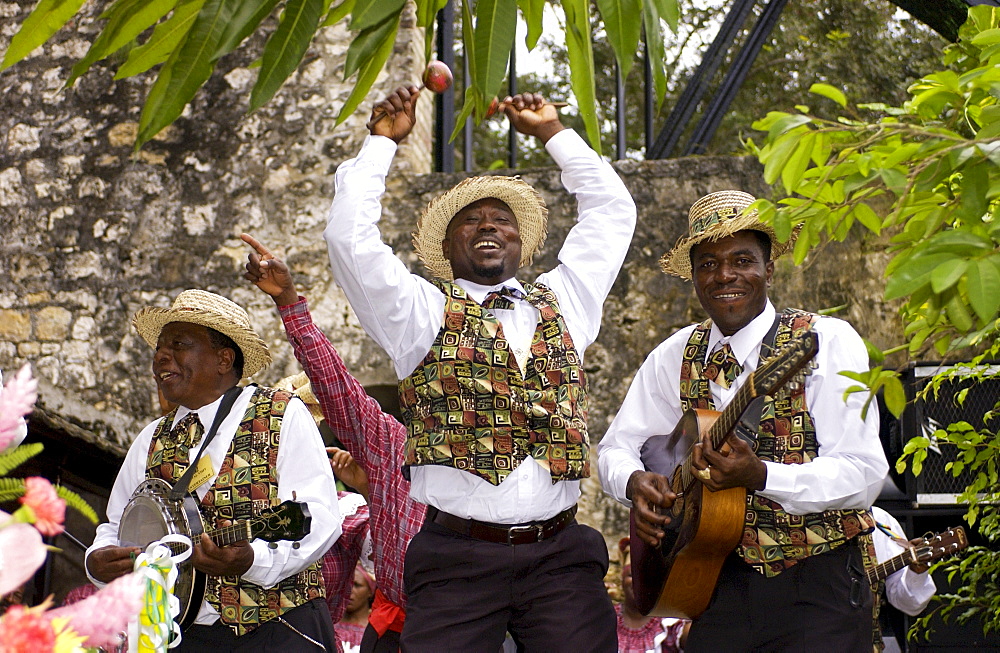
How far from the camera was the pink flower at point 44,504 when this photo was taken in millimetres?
926

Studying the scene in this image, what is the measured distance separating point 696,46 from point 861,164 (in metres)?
9.25

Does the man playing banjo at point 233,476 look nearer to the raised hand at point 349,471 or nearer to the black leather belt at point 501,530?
the black leather belt at point 501,530

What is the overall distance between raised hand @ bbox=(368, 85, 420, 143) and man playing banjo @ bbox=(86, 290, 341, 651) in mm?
928

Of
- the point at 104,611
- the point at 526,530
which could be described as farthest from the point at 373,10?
the point at 526,530

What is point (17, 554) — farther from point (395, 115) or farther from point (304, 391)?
point (304, 391)

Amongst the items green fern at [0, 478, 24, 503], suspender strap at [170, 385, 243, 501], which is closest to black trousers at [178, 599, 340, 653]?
suspender strap at [170, 385, 243, 501]

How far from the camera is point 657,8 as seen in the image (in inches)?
54.2

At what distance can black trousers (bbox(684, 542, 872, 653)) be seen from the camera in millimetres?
2713

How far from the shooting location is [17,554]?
944 millimetres

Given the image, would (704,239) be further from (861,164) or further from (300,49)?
(300,49)

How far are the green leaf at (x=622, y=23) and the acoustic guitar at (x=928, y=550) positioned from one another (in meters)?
3.08

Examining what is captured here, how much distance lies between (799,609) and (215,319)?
6.59ft

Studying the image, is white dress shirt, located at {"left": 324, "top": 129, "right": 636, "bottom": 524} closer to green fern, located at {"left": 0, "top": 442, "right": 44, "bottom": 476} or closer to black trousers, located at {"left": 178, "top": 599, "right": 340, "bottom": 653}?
black trousers, located at {"left": 178, "top": 599, "right": 340, "bottom": 653}

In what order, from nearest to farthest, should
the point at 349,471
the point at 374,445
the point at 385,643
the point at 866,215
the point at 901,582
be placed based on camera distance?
the point at 866,215 < the point at 385,643 < the point at 374,445 < the point at 349,471 < the point at 901,582
